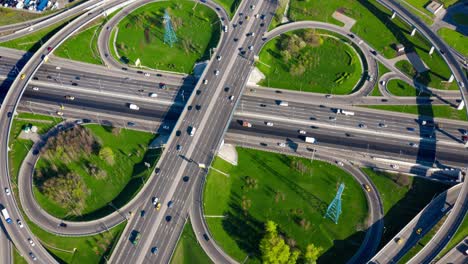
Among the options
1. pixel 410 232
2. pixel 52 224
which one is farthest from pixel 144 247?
pixel 410 232

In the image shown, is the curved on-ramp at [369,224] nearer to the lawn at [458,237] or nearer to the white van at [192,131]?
the white van at [192,131]

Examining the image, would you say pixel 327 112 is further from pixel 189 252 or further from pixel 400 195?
pixel 189 252

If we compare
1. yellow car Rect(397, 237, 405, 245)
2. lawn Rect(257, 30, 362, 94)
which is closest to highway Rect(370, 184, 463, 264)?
yellow car Rect(397, 237, 405, 245)

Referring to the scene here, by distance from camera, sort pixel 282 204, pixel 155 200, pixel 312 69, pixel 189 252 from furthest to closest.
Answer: pixel 312 69
pixel 282 204
pixel 155 200
pixel 189 252

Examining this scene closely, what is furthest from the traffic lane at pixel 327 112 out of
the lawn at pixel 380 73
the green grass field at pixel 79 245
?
the green grass field at pixel 79 245

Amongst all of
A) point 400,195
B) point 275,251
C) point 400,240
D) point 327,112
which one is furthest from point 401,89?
point 275,251

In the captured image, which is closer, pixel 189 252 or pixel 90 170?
pixel 189 252

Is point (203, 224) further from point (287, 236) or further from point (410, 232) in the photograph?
→ point (410, 232)
